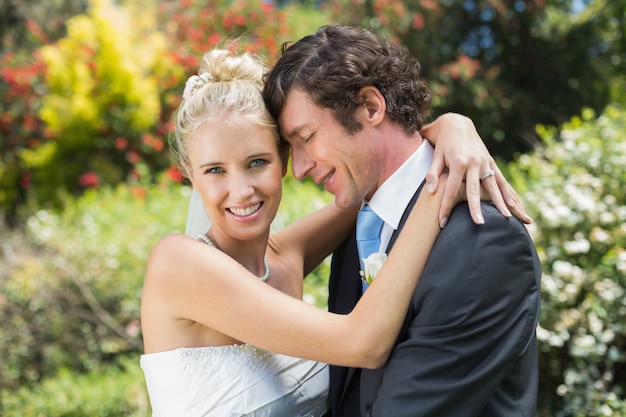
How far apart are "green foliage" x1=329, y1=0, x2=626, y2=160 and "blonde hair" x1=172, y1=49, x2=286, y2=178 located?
845 centimetres

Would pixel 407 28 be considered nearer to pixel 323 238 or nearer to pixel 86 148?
pixel 86 148

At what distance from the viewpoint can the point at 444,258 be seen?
6.21ft

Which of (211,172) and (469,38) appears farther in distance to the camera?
(469,38)

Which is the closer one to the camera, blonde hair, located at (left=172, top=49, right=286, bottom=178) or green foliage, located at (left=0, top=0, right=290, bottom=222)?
blonde hair, located at (left=172, top=49, right=286, bottom=178)

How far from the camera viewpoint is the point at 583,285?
13.7 feet

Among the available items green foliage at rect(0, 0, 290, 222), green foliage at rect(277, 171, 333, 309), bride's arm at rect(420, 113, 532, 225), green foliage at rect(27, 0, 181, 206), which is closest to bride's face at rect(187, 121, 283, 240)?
bride's arm at rect(420, 113, 532, 225)

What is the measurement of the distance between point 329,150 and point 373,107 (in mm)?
201

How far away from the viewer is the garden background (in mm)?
4301

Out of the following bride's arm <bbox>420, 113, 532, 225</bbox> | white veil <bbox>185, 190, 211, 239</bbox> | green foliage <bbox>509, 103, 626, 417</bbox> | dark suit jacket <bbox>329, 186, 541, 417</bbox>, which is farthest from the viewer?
green foliage <bbox>509, 103, 626, 417</bbox>

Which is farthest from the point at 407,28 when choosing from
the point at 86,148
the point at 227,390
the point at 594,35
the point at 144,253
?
the point at 227,390

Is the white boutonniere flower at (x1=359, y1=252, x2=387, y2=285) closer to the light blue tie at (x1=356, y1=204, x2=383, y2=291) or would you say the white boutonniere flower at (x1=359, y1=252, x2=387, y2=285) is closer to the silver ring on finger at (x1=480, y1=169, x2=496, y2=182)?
the light blue tie at (x1=356, y1=204, x2=383, y2=291)

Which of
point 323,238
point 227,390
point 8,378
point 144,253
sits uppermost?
point 323,238

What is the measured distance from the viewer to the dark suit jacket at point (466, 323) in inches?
72.6

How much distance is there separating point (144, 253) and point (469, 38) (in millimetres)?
7974
